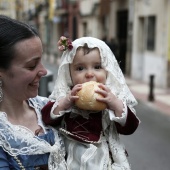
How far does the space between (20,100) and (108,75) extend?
0.53 metres

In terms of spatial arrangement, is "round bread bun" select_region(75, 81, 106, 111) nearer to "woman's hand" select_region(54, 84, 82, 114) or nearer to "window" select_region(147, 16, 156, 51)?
"woman's hand" select_region(54, 84, 82, 114)

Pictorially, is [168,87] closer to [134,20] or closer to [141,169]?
[134,20]

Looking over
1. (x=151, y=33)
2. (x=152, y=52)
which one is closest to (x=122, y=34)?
(x=151, y=33)

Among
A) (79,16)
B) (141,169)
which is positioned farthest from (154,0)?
(79,16)

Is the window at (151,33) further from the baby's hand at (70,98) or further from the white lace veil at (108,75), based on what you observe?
the baby's hand at (70,98)

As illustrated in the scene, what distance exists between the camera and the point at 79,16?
26.5 metres

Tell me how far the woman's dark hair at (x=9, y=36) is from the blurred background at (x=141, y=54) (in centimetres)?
285

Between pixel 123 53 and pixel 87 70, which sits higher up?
pixel 87 70

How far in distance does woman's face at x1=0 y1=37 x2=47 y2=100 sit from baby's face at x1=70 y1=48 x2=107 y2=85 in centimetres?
32

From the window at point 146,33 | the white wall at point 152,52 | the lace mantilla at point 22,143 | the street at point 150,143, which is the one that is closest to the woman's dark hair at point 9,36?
the lace mantilla at point 22,143

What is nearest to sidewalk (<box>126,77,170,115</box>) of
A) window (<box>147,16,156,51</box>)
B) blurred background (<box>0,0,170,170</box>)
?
blurred background (<box>0,0,170,170</box>)

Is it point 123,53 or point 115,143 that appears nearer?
point 115,143

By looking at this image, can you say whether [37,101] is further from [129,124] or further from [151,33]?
[151,33]

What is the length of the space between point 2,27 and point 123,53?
17148 mm
